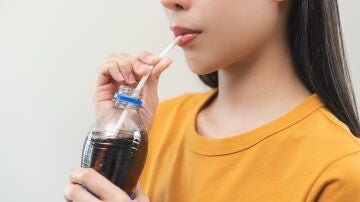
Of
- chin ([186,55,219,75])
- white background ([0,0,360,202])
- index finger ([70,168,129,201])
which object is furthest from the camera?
white background ([0,0,360,202])

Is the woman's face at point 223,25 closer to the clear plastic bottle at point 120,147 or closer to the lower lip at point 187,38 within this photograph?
the lower lip at point 187,38

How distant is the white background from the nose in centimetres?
47

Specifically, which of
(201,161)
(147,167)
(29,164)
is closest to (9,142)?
(29,164)

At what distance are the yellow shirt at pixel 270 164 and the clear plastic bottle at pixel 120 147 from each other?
0.14m

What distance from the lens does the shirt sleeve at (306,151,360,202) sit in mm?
577

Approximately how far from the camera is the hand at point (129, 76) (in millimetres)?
683

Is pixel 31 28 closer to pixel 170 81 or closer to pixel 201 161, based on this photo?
Result: pixel 170 81

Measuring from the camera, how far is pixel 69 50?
1159 millimetres

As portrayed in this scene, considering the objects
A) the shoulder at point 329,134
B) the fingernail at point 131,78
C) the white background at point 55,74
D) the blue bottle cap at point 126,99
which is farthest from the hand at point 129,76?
the white background at point 55,74

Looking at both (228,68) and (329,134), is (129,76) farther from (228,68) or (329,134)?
(329,134)

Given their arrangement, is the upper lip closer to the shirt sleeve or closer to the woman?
the woman

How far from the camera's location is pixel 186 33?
25.3 inches

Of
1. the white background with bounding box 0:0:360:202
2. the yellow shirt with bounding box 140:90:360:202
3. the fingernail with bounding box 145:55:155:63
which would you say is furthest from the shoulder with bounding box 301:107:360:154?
the white background with bounding box 0:0:360:202

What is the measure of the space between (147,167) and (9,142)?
0.58 m
